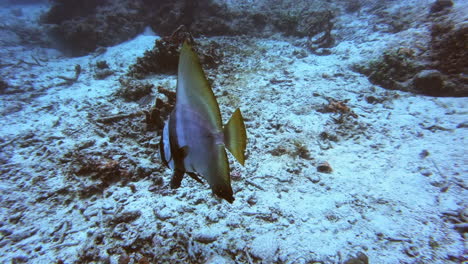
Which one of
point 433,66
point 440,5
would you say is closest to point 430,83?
point 433,66

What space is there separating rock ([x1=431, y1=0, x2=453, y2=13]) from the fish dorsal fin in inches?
279

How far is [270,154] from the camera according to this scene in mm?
3125

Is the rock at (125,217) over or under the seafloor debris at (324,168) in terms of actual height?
under

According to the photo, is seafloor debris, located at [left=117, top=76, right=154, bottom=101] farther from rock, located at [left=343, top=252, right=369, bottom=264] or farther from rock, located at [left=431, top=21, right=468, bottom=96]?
rock, located at [left=431, top=21, right=468, bottom=96]

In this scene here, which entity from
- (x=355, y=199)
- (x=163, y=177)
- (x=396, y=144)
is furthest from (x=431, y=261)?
(x=163, y=177)

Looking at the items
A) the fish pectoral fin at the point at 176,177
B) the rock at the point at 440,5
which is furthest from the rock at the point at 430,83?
the fish pectoral fin at the point at 176,177

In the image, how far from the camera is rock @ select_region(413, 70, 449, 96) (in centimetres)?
384

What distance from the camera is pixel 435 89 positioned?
3900 millimetres

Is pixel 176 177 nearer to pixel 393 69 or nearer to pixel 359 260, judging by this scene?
pixel 359 260

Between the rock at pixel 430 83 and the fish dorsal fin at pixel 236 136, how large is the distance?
4.77m

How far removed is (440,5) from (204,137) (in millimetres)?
7315

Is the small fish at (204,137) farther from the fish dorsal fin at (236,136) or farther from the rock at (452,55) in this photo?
the rock at (452,55)

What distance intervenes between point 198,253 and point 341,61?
18.6ft

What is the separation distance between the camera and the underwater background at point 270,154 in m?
1.97
